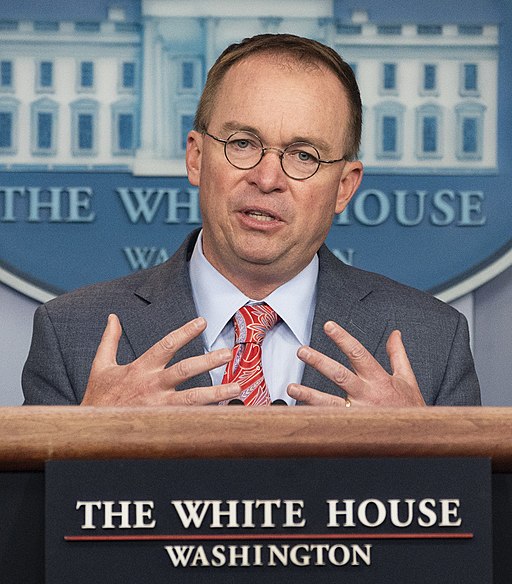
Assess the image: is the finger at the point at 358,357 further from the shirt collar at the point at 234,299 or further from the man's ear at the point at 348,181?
the man's ear at the point at 348,181

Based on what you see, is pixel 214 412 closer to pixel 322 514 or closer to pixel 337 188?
pixel 322 514

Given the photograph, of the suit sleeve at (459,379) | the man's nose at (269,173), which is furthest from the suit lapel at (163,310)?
the suit sleeve at (459,379)

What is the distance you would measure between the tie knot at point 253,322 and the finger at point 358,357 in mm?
526

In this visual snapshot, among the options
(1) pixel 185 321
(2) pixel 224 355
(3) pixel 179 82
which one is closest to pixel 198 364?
(2) pixel 224 355

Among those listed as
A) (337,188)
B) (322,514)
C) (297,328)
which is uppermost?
(337,188)

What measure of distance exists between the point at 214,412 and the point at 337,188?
3.60ft

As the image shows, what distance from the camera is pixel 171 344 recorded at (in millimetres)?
1240

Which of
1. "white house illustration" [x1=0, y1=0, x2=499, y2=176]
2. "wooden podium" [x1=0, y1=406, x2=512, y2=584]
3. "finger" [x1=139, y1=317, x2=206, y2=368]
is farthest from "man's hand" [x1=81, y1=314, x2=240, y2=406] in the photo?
"white house illustration" [x1=0, y1=0, x2=499, y2=176]

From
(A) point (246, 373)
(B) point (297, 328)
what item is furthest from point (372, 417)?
(B) point (297, 328)

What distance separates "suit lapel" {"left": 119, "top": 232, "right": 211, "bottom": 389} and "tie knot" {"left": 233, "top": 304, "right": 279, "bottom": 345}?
0.23 ft

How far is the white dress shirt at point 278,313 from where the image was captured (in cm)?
182

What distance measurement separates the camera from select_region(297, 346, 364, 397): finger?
48.6 inches

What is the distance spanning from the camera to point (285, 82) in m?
1.83

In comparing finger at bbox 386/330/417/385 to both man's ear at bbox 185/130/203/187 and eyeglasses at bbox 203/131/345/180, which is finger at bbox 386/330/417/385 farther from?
man's ear at bbox 185/130/203/187
